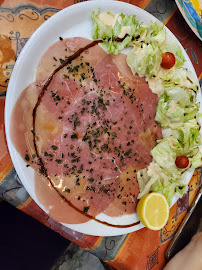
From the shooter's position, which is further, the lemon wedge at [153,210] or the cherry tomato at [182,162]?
the cherry tomato at [182,162]

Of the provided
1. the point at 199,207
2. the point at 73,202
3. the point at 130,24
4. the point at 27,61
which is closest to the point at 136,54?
the point at 130,24

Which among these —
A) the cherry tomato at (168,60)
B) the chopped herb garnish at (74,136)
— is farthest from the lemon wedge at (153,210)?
the cherry tomato at (168,60)

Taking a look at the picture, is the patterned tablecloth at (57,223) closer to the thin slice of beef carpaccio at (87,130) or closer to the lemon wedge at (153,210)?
the thin slice of beef carpaccio at (87,130)

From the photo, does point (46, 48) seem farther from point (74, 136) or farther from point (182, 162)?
point (182, 162)

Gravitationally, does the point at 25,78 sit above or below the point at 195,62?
above

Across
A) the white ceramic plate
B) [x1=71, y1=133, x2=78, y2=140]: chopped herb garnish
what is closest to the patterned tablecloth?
the white ceramic plate

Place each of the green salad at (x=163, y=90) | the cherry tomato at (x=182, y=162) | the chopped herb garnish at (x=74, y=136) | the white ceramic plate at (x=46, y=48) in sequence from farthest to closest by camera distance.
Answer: the cherry tomato at (x=182, y=162), the green salad at (x=163, y=90), the chopped herb garnish at (x=74, y=136), the white ceramic plate at (x=46, y=48)

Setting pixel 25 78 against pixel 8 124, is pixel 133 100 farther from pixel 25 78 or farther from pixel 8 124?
pixel 8 124

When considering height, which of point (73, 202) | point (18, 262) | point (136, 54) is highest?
point (136, 54)
